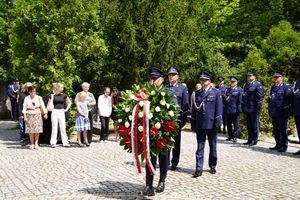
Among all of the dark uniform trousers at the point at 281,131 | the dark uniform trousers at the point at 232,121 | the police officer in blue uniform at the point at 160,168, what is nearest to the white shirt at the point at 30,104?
the police officer in blue uniform at the point at 160,168

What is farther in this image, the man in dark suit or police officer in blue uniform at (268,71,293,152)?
the man in dark suit

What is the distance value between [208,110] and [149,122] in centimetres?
232

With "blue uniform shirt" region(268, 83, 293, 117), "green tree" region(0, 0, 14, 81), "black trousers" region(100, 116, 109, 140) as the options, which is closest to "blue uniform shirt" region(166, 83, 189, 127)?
"blue uniform shirt" region(268, 83, 293, 117)

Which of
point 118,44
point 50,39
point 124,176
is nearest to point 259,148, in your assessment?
point 124,176

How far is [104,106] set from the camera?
1430 cm

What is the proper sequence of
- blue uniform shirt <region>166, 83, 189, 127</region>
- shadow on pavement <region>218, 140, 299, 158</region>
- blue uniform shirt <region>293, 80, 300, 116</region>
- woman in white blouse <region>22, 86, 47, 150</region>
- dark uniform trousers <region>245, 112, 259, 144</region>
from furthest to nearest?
dark uniform trousers <region>245, 112, 259, 144</region> → woman in white blouse <region>22, 86, 47, 150</region> → shadow on pavement <region>218, 140, 299, 158</region> → blue uniform shirt <region>293, 80, 300, 116</region> → blue uniform shirt <region>166, 83, 189, 127</region>

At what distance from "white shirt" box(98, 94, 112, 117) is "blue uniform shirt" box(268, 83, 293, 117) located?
210 inches

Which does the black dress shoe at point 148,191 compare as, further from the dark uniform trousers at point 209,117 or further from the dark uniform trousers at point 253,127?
the dark uniform trousers at point 253,127

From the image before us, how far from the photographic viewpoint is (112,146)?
13.2 metres

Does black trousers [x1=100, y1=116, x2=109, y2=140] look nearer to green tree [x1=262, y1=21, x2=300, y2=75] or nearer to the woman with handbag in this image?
the woman with handbag

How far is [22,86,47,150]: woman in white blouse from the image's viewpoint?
1230 centimetres

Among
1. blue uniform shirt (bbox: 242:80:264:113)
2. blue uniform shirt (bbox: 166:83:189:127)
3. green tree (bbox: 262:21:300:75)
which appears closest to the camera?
blue uniform shirt (bbox: 166:83:189:127)

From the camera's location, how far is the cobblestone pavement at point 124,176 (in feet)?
23.1

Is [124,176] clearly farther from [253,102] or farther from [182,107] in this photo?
[253,102]
